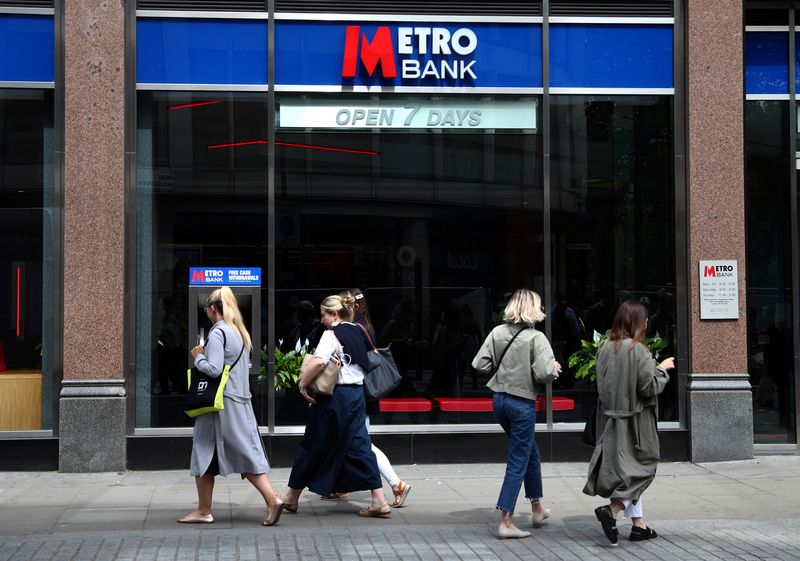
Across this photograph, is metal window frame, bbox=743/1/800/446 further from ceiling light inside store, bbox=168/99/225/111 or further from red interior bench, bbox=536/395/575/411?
ceiling light inside store, bbox=168/99/225/111

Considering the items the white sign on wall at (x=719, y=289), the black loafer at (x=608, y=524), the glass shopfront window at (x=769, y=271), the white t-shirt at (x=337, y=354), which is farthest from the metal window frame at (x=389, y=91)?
the black loafer at (x=608, y=524)

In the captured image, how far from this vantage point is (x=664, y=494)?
904 centimetres

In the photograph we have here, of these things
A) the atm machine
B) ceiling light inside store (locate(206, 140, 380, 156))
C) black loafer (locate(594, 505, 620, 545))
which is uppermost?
ceiling light inside store (locate(206, 140, 380, 156))

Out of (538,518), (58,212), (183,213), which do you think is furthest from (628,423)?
(58,212)

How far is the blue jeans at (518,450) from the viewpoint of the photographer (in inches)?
287

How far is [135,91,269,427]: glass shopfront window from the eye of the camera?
10.6 meters

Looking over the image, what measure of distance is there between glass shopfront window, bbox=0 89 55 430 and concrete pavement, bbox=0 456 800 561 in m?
0.98

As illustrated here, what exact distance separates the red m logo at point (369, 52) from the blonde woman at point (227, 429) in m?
3.94

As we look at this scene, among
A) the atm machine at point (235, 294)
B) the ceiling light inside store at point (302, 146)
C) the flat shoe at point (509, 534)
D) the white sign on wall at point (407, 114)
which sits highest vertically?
the white sign on wall at point (407, 114)

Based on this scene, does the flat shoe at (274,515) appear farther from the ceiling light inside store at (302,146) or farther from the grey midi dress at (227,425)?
the ceiling light inside store at (302,146)

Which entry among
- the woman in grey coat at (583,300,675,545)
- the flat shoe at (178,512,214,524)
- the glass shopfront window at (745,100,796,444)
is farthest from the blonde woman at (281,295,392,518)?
the glass shopfront window at (745,100,796,444)

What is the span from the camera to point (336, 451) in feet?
26.0

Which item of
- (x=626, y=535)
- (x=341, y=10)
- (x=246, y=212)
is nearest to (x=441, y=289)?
(x=246, y=212)

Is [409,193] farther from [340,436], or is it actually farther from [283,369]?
[340,436]
